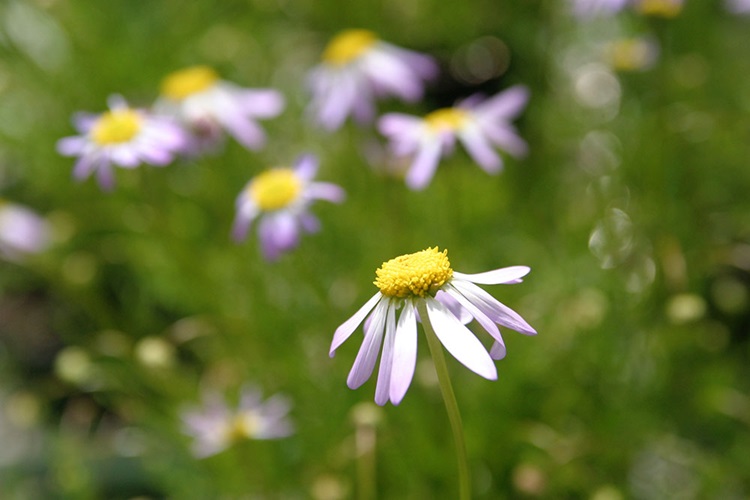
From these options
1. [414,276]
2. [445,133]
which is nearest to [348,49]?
[445,133]

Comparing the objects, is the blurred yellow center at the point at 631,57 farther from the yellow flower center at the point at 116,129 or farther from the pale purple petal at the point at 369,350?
the pale purple petal at the point at 369,350

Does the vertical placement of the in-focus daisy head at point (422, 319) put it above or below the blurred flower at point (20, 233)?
below

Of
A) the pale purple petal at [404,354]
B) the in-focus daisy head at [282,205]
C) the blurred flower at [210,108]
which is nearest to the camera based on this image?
the pale purple petal at [404,354]

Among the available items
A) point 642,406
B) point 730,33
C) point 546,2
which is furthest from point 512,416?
point 730,33

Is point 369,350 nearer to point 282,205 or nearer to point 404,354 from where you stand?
point 404,354

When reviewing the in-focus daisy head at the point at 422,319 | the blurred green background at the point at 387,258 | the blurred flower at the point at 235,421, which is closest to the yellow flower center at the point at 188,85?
the blurred green background at the point at 387,258

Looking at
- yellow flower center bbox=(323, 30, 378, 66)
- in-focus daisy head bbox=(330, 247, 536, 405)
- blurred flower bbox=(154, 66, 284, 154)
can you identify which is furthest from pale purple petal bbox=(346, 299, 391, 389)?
yellow flower center bbox=(323, 30, 378, 66)

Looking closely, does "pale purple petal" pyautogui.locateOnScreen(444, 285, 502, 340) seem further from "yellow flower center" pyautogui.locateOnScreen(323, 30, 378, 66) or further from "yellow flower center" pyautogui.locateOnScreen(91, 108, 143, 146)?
"yellow flower center" pyautogui.locateOnScreen(323, 30, 378, 66)

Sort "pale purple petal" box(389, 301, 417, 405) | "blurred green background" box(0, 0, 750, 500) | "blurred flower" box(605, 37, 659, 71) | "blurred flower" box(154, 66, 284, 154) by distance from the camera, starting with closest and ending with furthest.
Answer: "pale purple petal" box(389, 301, 417, 405) → "blurred green background" box(0, 0, 750, 500) → "blurred flower" box(154, 66, 284, 154) → "blurred flower" box(605, 37, 659, 71)
